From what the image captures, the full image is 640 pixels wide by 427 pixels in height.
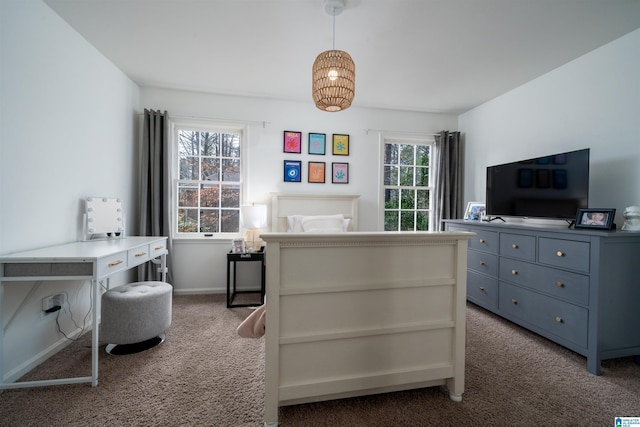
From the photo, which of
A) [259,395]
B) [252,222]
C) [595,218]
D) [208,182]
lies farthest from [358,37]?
[259,395]

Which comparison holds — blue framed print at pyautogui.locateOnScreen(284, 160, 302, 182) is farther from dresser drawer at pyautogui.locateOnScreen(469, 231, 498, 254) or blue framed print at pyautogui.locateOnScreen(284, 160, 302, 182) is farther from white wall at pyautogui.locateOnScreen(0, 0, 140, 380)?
dresser drawer at pyautogui.locateOnScreen(469, 231, 498, 254)

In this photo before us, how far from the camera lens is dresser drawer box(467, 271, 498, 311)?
2809 mm

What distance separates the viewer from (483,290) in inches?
116

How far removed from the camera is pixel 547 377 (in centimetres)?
184

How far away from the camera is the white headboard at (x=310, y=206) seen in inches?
143

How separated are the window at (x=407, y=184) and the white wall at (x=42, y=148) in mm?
3489

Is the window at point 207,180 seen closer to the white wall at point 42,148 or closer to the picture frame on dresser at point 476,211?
the white wall at point 42,148

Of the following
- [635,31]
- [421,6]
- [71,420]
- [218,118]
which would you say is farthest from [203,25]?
[635,31]

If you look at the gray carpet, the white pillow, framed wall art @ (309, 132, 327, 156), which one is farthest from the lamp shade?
the gray carpet

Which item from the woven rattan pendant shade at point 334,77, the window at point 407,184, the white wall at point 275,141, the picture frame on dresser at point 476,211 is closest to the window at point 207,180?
the white wall at point 275,141

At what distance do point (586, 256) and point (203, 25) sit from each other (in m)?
3.44

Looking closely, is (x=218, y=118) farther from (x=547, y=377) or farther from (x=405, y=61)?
(x=547, y=377)

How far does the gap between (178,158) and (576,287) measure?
434 cm

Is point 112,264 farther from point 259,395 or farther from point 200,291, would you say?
point 200,291
